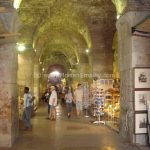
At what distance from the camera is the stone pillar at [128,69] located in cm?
1181

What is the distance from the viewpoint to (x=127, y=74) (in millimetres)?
12242

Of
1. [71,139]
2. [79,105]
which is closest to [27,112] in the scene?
[71,139]

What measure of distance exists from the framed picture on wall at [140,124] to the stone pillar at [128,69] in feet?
0.40

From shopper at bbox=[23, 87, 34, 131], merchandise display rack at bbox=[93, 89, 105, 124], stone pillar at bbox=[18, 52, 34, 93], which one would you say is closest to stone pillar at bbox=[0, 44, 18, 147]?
shopper at bbox=[23, 87, 34, 131]

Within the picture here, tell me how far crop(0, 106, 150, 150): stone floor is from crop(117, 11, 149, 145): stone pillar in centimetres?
42

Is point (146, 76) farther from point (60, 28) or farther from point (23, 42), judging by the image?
point (60, 28)

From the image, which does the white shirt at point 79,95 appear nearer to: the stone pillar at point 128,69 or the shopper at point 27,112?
the shopper at point 27,112

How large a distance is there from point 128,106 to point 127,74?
3.42 ft

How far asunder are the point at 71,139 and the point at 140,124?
2.29m

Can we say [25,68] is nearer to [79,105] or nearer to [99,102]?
[79,105]

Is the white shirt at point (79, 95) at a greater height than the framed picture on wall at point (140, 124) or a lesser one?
greater

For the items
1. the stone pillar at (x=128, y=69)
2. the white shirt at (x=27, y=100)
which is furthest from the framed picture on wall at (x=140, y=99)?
the white shirt at (x=27, y=100)

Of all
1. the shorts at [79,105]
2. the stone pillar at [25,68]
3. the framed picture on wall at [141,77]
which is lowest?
the shorts at [79,105]

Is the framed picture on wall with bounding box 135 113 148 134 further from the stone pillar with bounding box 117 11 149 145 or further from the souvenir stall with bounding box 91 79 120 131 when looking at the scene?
the souvenir stall with bounding box 91 79 120 131
